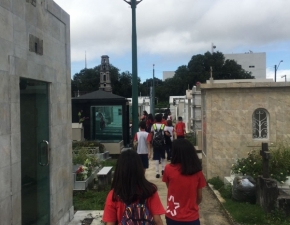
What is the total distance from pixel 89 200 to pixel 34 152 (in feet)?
10.4

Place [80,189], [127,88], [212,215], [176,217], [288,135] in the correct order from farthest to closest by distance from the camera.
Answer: [127,88]
[288,135]
[80,189]
[212,215]
[176,217]

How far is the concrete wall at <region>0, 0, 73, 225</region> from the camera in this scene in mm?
4078

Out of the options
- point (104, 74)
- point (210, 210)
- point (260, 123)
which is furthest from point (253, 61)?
point (210, 210)

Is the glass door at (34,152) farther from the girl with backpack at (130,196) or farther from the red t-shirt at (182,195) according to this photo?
the girl with backpack at (130,196)

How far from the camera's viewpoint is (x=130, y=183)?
3.00m

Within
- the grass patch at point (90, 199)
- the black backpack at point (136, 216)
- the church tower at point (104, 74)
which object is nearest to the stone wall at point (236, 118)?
the grass patch at point (90, 199)

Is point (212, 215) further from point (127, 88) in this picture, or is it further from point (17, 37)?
point (127, 88)

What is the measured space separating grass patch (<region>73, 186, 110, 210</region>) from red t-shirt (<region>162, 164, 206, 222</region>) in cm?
355

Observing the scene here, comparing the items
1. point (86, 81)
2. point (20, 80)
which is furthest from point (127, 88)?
point (20, 80)

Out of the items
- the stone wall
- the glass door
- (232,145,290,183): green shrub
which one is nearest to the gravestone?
(232,145,290,183): green shrub

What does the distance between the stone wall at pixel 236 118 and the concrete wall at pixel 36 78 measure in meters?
4.23

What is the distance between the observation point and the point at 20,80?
15.2 feet

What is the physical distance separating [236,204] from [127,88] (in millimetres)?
48407

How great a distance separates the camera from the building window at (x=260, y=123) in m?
9.56
